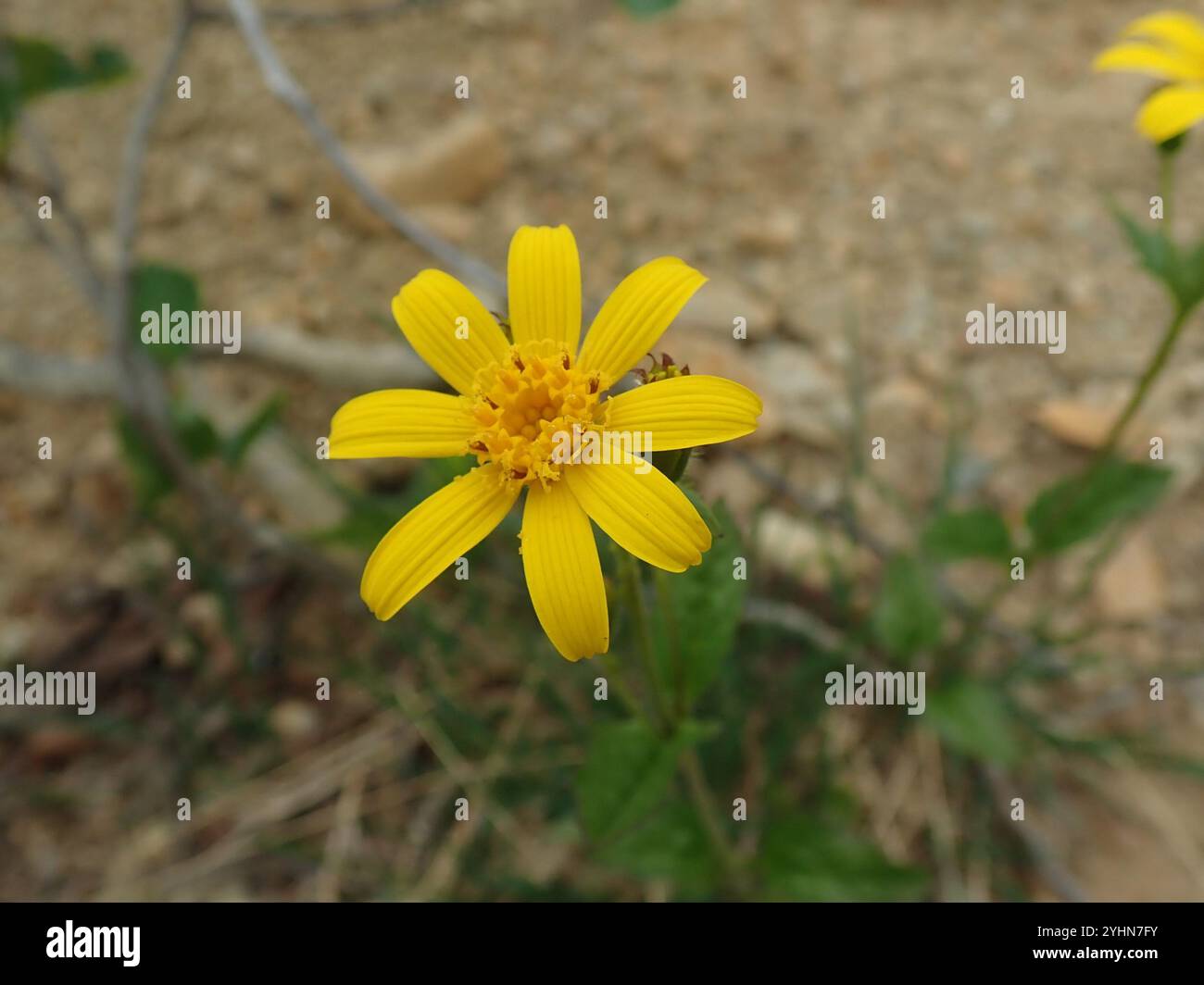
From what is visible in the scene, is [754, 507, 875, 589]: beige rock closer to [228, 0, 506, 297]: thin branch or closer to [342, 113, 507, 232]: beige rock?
[228, 0, 506, 297]: thin branch

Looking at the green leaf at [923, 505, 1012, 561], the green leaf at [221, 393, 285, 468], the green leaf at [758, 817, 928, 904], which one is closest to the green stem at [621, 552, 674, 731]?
the green leaf at [758, 817, 928, 904]

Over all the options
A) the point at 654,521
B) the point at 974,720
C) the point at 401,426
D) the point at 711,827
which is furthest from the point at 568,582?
the point at 974,720

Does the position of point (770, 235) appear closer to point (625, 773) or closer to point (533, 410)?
point (533, 410)

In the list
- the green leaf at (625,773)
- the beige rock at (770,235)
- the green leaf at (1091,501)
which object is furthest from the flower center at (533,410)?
the beige rock at (770,235)

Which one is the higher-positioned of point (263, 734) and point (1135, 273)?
point (1135, 273)

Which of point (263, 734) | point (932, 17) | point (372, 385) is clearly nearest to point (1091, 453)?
point (932, 17)

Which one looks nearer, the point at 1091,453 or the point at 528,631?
the point at 528,631

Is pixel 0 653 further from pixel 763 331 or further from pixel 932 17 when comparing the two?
pixel 932 17
